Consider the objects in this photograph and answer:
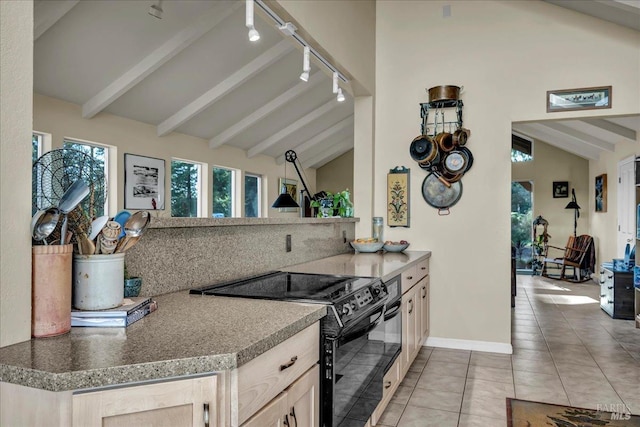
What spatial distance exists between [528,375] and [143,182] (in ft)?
16.1

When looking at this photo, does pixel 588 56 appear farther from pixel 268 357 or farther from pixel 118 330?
pixel 118 330

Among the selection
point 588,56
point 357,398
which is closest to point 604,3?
point 588,56

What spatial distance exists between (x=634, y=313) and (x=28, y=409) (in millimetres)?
5663

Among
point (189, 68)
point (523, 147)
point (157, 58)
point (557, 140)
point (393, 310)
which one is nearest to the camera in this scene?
point (393, 310)

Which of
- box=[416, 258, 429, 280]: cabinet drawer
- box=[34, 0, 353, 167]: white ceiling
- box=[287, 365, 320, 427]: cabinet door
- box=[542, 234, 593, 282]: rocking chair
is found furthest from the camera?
box=[542, 234, 593, 282]: rocking chair

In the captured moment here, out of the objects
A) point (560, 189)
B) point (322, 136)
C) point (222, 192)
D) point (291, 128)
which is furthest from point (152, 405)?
point (560, 189)

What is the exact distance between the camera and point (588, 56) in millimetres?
3584

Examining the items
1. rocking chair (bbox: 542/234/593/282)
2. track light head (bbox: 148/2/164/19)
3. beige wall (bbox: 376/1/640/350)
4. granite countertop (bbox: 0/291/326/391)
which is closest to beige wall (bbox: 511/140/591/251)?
rocking chair (bbox: 542/234/593/282)

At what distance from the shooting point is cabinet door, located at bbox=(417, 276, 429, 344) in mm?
3560

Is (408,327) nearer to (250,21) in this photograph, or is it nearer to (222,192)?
(250,21)

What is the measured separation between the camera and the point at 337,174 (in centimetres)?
1199

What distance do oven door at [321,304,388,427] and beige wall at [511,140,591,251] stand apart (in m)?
8.49

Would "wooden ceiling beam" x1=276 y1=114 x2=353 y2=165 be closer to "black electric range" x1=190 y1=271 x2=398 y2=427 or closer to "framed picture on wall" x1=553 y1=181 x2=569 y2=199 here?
"framed picture on wall" x1=553 y1=181 x2=569 y2=199

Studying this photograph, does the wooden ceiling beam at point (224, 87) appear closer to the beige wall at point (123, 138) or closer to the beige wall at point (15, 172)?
the beige wall at point (123, 138)
